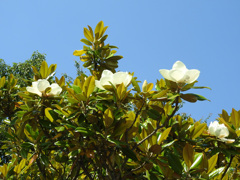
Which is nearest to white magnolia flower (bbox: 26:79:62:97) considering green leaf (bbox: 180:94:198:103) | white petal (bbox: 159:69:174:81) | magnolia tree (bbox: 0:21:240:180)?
magnolia tree (bbox: 0:21:240:180)

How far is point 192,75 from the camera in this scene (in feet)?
6.10

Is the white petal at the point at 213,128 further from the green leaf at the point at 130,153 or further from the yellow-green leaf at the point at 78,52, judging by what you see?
the yellow-green leaf at the point at 78,52

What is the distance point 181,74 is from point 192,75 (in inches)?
2.8

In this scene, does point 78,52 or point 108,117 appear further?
point 78,52

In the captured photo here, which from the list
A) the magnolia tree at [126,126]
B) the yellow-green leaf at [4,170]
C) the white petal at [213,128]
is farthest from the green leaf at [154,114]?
the yellow-green leaf at [4,170]

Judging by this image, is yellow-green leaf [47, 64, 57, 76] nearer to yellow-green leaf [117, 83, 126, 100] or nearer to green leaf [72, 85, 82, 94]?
green leaf [72, 85, 82, 94]

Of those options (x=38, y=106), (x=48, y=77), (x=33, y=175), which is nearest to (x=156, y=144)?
(x=38, y=106)

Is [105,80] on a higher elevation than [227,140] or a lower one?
higher

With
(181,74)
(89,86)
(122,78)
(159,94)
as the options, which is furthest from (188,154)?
(89,86)

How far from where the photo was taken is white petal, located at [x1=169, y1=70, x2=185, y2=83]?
6.06 feet

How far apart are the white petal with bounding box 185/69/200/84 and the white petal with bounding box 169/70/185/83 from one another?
3cm

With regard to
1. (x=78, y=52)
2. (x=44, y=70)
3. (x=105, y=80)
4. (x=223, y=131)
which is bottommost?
(x=223, y=131)

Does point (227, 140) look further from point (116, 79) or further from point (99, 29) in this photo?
point (99, 29)

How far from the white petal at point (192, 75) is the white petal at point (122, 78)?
37 cm
